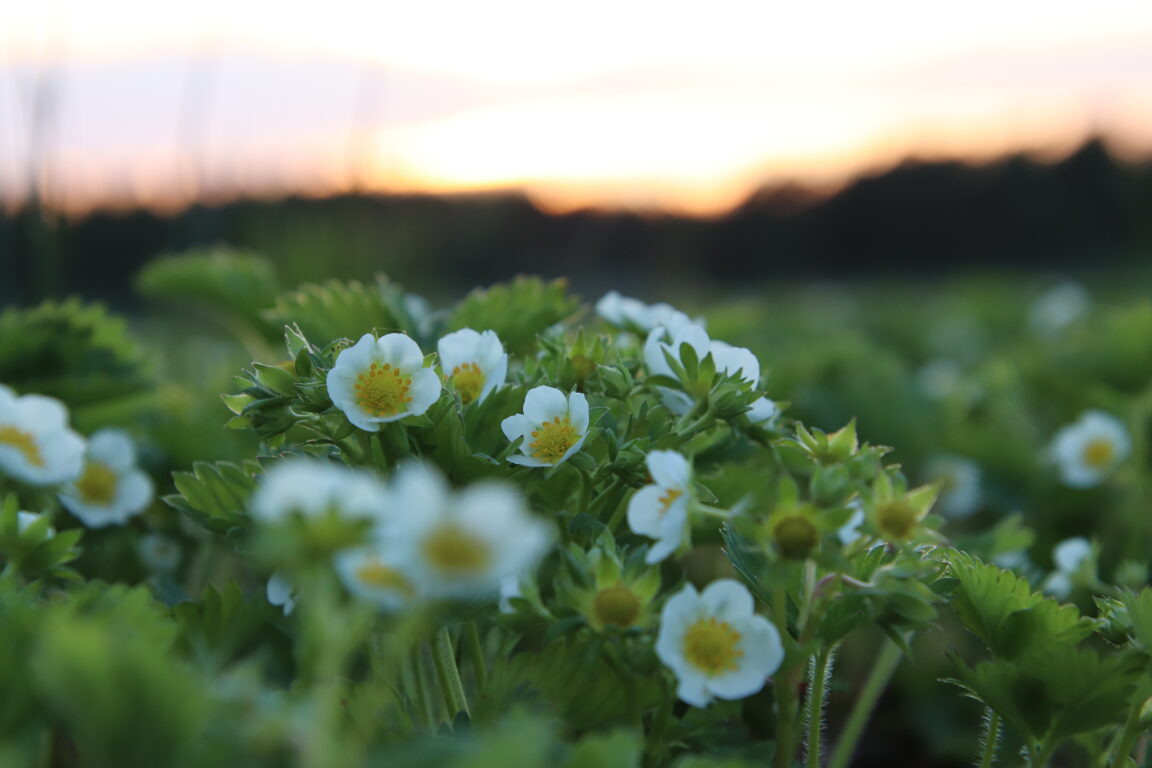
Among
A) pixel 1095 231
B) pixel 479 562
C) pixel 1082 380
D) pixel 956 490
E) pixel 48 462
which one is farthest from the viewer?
pixel 1095 231

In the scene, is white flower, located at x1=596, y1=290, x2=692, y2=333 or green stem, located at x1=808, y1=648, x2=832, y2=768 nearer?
green stem, located at x1=808, y1=648, x2=832, y2=768

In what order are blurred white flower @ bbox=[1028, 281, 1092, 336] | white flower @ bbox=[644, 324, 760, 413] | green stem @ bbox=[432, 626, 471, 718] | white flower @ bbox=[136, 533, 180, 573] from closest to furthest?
1. green stem @ bbox=[432, 626, 471, 718]
2. white flower @ bbox=[644, 324, 760, 413]
3. white flower @ bbox=[136, 533, 180, 573]
4. blurred white flower @ bbox=[1028, 281, 1092, 336]

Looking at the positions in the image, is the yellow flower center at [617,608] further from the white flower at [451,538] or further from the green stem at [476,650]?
the white flower at [451,538]

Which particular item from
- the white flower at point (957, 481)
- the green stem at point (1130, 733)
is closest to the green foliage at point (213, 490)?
the green stem at point (1130, 733)

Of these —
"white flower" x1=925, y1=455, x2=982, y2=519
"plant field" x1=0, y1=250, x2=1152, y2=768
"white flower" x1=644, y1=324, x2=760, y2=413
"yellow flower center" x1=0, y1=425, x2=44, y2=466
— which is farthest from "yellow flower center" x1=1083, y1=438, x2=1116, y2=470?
"yellow flower center" x1=0, y1=425, x2=44, y2=466

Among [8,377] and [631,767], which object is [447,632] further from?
[8,377]

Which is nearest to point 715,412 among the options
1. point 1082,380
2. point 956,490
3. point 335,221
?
point 956,490

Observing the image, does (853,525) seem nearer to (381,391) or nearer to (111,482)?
(381,391)

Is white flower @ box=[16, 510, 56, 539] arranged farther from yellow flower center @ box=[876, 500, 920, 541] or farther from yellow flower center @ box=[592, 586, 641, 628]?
yellow flower center @ box=[876, 500, 920, 541]
